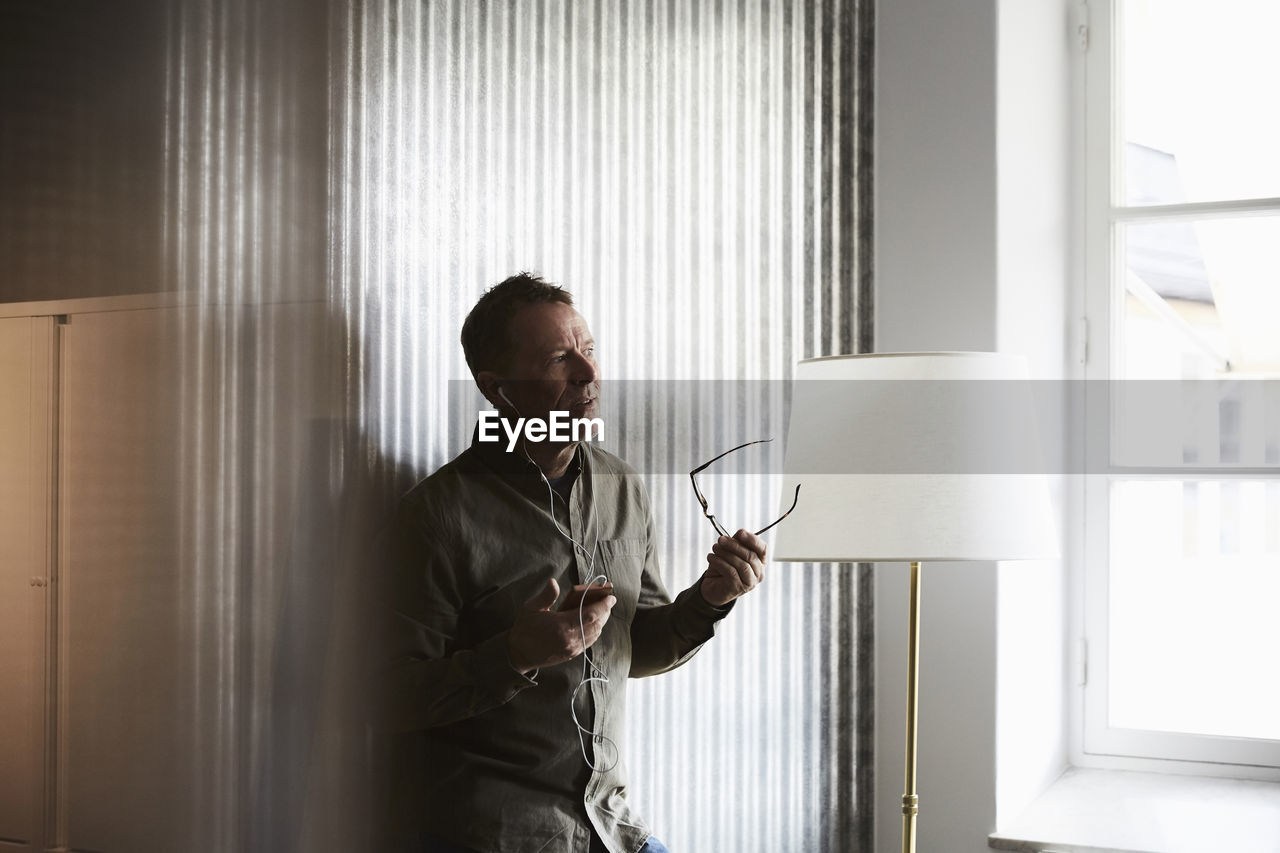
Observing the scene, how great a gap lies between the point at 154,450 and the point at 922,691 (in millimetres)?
1737

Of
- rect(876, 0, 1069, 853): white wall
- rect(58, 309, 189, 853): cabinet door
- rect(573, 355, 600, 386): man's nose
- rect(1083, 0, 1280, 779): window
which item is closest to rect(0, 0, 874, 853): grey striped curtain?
rect(58, 309, 189, 853): cabinet door

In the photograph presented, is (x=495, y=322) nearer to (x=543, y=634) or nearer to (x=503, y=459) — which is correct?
(x=503, y=459)

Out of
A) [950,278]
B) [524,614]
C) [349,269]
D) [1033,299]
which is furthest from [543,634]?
[1033,299]

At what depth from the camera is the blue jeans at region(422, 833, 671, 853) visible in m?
1.14

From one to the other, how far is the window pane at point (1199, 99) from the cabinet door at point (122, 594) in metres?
2.36

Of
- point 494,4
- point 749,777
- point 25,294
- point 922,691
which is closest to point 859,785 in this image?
point 922,691

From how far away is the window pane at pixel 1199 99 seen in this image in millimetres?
2518

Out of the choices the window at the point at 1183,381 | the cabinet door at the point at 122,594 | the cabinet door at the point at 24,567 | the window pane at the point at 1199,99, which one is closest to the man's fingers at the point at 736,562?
the cabinet door at the point at 122,594

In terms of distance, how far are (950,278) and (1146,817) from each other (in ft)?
3.70

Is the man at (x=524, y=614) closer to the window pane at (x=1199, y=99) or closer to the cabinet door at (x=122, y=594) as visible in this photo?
the cabinet door at (x=122, y=594)

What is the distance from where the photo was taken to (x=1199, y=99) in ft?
8.45

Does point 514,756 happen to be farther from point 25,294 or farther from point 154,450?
point 25,294

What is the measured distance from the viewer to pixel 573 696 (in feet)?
4.45

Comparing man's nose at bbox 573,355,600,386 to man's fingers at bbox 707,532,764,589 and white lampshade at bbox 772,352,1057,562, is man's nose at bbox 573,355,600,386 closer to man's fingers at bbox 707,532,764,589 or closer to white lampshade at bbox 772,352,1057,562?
man's fingers at bbox 707,532,764,589
